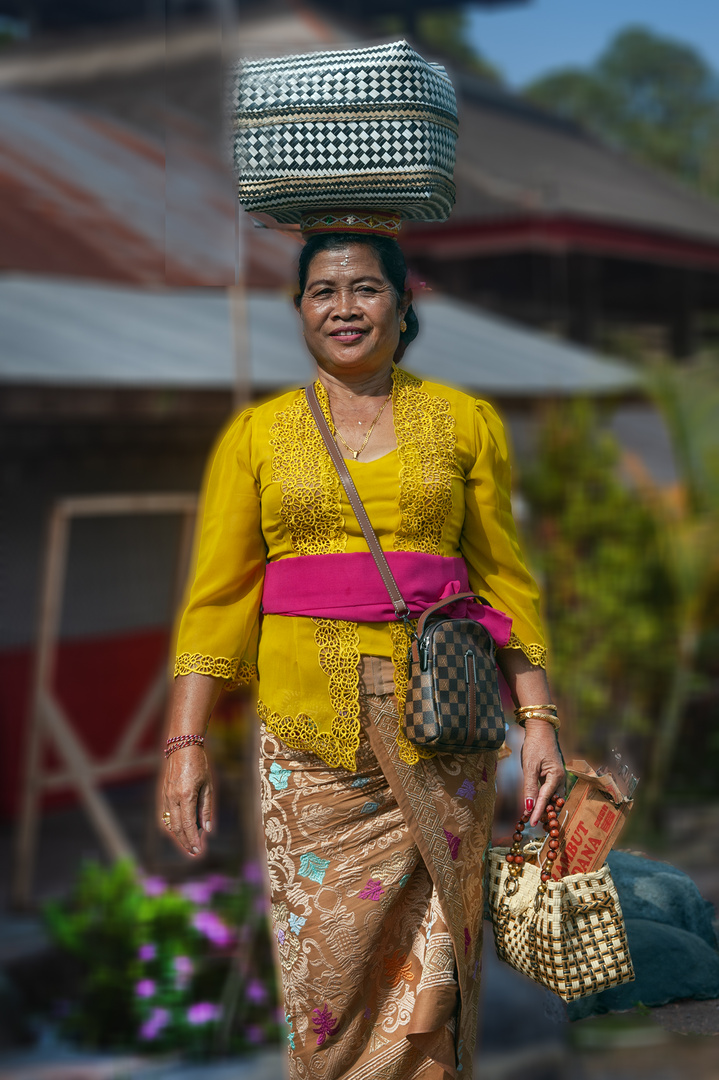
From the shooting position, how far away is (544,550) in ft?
23.2

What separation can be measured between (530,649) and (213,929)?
328 centimetres

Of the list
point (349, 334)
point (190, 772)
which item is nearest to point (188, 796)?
point (190, 772)

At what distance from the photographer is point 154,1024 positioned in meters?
4.88

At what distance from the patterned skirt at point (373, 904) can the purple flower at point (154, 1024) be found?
2.89 meters

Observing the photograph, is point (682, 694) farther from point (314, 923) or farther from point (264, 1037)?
point (314, 923)

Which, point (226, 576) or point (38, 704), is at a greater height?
point (226, 576)

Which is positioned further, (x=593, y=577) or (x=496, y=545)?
(x=593, y=577)

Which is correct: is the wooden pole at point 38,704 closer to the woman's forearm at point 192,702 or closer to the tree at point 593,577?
the tree at point 593,577

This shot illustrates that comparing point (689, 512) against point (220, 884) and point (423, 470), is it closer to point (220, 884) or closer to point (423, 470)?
point (220, 884)

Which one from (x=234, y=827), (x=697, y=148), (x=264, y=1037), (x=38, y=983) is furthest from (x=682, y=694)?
(x=697, y=148)

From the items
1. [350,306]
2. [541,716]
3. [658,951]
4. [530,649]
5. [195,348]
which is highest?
[195,348]

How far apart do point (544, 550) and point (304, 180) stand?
16.8 ft

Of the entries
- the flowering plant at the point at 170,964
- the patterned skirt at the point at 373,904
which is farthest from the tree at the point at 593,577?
the patterned skirt at the point at 373,904

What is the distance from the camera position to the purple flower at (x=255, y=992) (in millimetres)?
4879
